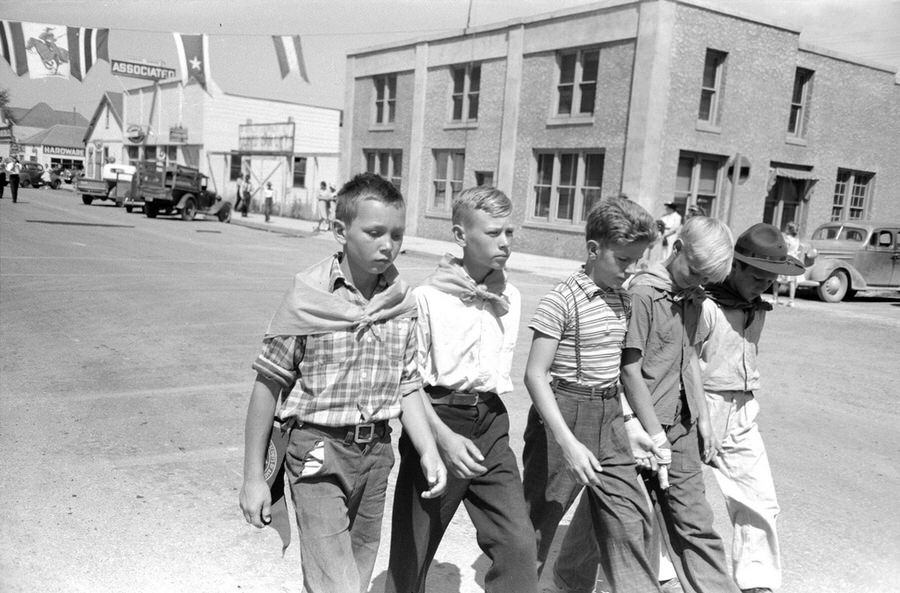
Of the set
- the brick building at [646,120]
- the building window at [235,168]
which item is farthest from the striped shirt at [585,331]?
the building window at [235,168]

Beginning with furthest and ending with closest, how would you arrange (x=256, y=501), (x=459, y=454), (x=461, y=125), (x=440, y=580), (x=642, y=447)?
(x=461, y=125) < (x=440, y=580) < (x=642, y=447) < (x=459, y=454) < (x=256, y=501)

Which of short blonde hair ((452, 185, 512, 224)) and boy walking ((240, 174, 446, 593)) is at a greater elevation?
short blonde hair ((452, 185, 512, 224))

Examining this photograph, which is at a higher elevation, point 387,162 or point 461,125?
point 461,125

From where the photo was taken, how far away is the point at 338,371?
2422mm

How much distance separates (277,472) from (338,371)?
36 centimetres

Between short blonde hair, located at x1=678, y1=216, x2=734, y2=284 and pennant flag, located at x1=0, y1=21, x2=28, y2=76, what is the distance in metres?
21.5

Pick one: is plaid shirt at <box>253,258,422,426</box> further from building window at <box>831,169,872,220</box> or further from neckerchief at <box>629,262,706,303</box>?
building window at <box>831,169,872,220</box>

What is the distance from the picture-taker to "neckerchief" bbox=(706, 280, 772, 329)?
11.1 ft

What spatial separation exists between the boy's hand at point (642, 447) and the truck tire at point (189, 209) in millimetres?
28907

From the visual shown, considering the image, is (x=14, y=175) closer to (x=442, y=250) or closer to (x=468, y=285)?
(x=442, y=250)

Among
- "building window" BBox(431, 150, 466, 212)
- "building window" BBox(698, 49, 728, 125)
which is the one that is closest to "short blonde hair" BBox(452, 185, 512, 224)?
"building window" BBox(698, 49, 728, 125)

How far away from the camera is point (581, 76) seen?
A: 22.3 meters

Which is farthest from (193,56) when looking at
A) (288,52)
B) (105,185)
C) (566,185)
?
(105,185)

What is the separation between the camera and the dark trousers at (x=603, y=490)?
2.83 metres
